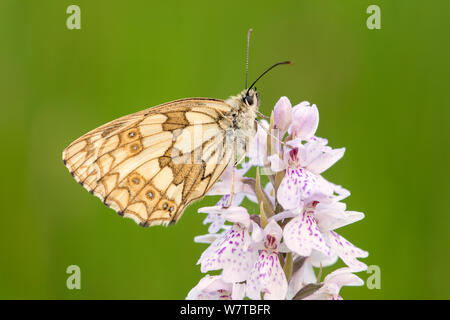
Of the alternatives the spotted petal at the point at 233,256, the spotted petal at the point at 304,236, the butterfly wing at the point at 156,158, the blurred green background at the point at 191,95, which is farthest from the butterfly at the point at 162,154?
the blurred green background at the point at 191,95

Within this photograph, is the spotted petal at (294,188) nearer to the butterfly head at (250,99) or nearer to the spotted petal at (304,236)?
the spotted petal at (304,236)

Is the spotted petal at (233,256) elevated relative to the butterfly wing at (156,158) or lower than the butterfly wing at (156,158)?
lower

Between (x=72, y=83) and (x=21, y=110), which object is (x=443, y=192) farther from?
(x=21, y=110)

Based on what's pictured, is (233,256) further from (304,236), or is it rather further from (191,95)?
(191,95)

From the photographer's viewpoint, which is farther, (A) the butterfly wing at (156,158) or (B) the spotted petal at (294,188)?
(A) the butterfly wing at (156,158)

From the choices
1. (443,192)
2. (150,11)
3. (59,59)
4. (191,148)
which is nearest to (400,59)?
(443,192)

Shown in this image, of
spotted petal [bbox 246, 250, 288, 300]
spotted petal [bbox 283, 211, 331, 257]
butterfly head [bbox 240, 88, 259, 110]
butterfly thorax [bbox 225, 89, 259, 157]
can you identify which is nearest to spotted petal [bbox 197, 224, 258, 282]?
spotted petal [bbox 246, 250, 288, 300]

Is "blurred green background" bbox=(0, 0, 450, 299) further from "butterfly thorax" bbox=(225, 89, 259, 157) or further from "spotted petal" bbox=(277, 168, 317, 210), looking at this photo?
"spotted petal" bbox=(277, 168, 317, 210)

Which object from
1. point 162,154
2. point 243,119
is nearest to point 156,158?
point 162,154
